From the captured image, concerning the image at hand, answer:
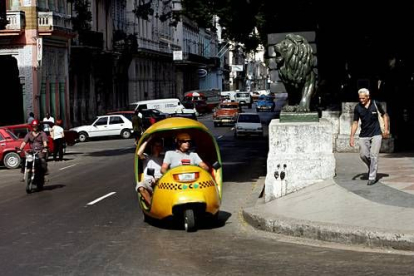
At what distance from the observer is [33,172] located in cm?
1919

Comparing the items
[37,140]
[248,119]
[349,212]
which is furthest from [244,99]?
[349,212]

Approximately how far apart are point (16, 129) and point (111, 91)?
31973 millimetres

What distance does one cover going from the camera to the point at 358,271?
353 inches

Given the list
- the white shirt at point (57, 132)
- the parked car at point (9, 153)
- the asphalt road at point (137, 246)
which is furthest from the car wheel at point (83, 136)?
the asphalt road at point (137, 246)

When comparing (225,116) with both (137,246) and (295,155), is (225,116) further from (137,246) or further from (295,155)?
(137,246)

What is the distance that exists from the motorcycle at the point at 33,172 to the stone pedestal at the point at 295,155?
23.5ft

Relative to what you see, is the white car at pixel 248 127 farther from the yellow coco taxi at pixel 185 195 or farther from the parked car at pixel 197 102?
the parked car at pixel 197 102

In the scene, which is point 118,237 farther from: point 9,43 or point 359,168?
point 9,43

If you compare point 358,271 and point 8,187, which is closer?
point 358,271

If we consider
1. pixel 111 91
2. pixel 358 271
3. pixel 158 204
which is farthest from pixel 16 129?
pixel 111 91

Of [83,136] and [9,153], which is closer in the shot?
[9,153]

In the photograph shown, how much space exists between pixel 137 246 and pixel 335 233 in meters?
2.74

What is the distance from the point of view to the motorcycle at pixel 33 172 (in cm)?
1914

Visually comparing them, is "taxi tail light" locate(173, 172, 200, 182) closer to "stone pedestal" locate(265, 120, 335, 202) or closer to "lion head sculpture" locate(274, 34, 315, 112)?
"stone pedestal" locate(265, 120, 335, 202)
